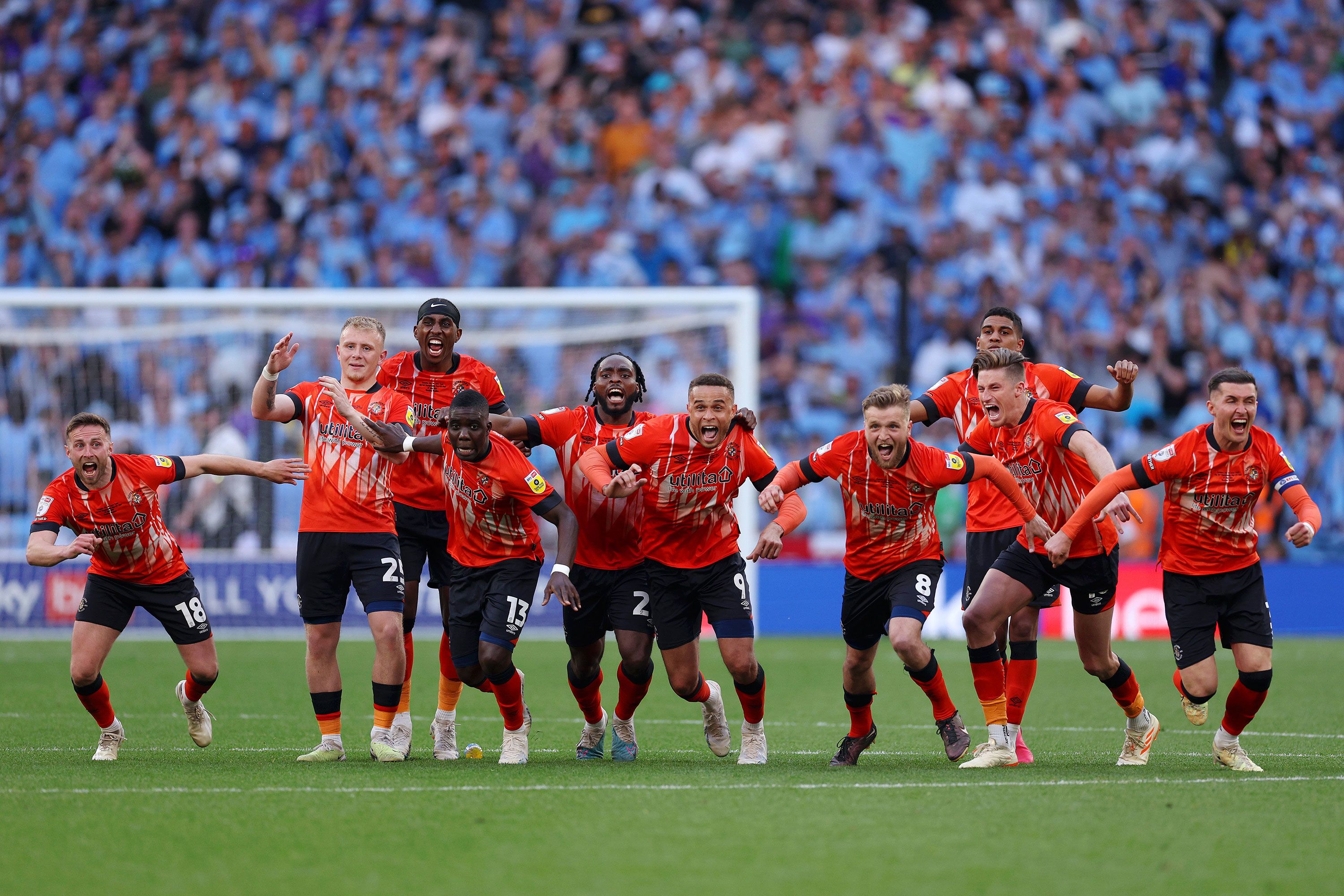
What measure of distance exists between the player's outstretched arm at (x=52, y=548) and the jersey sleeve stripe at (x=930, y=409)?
4586mm

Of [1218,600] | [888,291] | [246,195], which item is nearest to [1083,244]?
[888,291]

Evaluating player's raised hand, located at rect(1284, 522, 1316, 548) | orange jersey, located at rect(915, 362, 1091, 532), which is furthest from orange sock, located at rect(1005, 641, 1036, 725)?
player's raised hand, located at rect(1284, 522, 1316, 548)

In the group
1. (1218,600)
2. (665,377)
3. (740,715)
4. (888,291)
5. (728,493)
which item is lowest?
(740,715)

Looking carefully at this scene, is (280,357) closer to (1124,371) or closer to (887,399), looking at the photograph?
(887,399)

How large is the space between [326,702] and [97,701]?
4.13 ft

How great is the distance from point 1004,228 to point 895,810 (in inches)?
590

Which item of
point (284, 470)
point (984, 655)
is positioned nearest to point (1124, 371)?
point (984, 655)

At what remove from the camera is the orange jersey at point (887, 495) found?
7758 mm

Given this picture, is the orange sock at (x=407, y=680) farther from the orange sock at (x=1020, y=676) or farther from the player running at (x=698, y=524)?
the orange sock at (x=1020, y=676)

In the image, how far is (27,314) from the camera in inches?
663

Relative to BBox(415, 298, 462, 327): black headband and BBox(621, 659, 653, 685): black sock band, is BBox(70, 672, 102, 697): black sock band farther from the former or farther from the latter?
BBox(621, 659, 653, 685): black sock band

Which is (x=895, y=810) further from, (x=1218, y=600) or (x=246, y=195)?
(x=246, y=195)

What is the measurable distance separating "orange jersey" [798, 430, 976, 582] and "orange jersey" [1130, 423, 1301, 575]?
1.02 m

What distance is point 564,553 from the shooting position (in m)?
7.62
